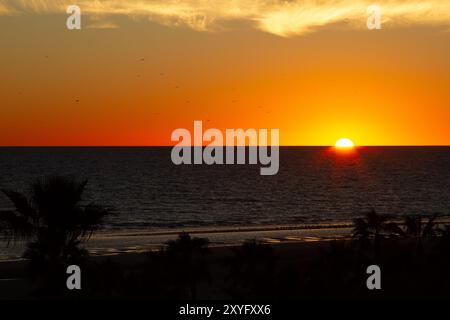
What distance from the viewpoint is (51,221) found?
2350 cm

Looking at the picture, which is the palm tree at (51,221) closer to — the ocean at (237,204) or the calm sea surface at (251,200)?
the ocean at (237,204)

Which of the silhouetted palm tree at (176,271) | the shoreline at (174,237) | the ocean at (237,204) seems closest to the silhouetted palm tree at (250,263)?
the silhouetted palm tree at (176,271)

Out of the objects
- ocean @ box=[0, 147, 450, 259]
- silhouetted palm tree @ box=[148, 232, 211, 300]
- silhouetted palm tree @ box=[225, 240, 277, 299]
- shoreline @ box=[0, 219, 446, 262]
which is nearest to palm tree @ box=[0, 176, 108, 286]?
silhouetted palm tree @ box=[148, 232, 211, 300]

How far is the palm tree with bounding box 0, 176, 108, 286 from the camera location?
2345 cm

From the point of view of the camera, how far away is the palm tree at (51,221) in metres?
23.5

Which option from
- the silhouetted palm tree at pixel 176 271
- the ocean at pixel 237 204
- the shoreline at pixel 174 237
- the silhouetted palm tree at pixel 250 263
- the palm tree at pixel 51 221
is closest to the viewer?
the palm tree at pixel 51 221

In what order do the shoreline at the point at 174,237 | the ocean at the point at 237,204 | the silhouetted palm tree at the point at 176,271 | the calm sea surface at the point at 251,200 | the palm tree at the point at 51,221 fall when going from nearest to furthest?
the palm tree at the point at 51,221, the silhouetted palm tree at the point at 176,271, the shoreline at the point at 174,237, the ocean at the point at 237,204, the calm sea surface at the point at 251,200

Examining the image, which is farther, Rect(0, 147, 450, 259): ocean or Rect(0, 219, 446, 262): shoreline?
Rect(0, 147, 450, 259): ocean

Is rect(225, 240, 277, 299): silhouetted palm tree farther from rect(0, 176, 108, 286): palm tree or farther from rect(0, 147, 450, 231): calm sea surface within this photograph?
rect(0, 147, 450, 231): calm sea surface

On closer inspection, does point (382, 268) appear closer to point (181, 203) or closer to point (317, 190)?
point (181, 203)

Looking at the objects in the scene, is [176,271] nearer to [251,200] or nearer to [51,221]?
[51,221]

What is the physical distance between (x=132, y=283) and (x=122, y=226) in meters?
70.3

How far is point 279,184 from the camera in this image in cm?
18512

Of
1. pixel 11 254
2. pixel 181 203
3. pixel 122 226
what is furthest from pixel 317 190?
pixel 11 254
